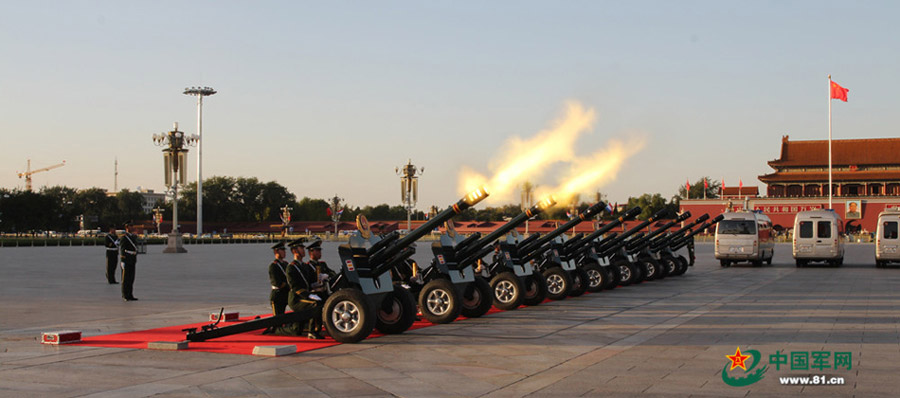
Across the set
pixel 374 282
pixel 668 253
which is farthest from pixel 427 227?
pixel 668 253

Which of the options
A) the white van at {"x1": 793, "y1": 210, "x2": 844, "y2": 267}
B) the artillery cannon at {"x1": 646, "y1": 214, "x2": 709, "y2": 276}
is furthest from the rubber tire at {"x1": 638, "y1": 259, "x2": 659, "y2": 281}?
the white van at {"x1": 793, "y1": 210, "x2": 844, "y2": 267}

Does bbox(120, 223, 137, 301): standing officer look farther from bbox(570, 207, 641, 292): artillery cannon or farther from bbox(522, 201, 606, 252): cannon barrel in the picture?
bbox(570, 207, 641, 292): artillery cannon

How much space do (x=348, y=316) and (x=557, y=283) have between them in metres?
7.27

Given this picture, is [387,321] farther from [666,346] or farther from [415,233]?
[666,346]

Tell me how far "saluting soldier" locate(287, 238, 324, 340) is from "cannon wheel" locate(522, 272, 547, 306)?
5576 millimetres

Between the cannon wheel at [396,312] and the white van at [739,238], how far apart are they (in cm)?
2379

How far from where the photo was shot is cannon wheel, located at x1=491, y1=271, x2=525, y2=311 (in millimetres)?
14266

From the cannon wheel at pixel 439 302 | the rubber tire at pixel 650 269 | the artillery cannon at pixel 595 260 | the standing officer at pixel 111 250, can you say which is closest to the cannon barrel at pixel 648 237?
the rubber tire at pixel 650 269

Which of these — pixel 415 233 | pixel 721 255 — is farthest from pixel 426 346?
pixel 721 255

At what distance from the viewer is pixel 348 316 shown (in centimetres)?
1016

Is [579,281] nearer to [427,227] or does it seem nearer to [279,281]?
[427,227]

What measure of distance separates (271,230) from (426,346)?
116753 mm

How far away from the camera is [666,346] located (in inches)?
394

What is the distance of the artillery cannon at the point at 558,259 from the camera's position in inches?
617
